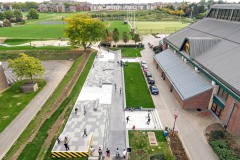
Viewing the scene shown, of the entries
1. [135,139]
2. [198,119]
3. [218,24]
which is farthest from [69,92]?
[218,24]

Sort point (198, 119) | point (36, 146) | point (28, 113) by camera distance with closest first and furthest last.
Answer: point (36, 146) → point (198, 119) → point (28, 113)

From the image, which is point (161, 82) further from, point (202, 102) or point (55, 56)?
point (55, 56)

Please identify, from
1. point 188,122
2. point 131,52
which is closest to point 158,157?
point 188,122

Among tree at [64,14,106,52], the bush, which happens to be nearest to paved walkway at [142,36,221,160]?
the bush

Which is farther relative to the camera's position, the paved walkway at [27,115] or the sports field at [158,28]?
the sports field at [158,28]

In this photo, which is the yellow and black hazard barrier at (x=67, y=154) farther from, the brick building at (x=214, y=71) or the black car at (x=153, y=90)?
the black car at (x=153, y=90)

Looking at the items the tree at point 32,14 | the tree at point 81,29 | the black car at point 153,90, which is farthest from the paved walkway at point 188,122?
the tree at point 32,14

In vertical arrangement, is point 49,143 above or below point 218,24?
below
